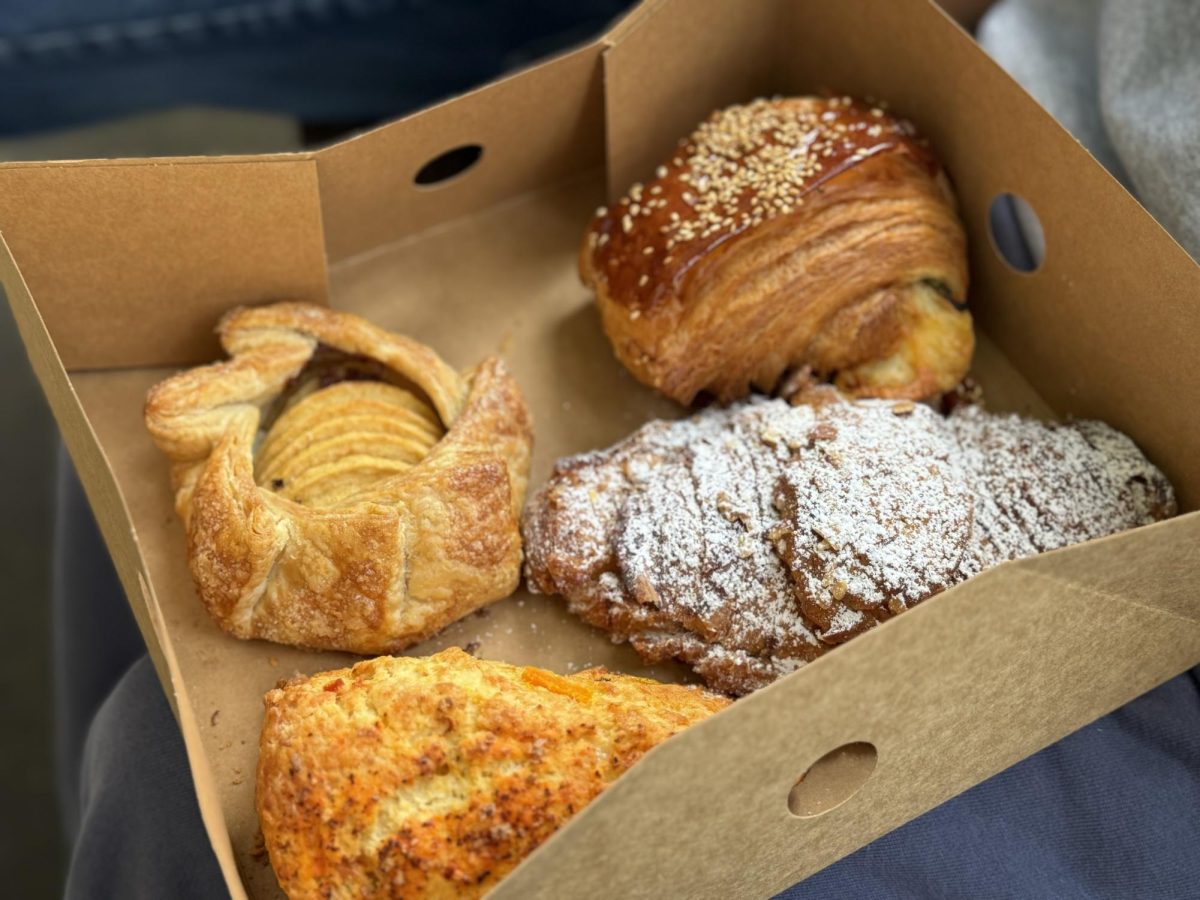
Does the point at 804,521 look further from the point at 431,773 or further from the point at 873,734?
the point at 431,773

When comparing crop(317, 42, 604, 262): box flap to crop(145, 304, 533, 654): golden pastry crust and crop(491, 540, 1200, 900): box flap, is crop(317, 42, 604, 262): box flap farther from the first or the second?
crop(491, 540, 1200, 900): box flap

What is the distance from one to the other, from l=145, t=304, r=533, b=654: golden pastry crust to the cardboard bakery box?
10 cm

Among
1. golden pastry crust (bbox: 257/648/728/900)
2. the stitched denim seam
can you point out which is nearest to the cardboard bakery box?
golden pastry crust (bbox: 257/648/728/900)

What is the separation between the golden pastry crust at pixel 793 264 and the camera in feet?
6.70

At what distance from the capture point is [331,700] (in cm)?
163

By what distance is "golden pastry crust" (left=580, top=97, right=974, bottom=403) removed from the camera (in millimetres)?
2041

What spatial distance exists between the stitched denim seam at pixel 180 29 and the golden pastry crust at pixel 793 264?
129cm

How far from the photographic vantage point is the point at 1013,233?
225 cm

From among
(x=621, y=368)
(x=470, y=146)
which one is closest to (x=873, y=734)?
(x=621, y=368)

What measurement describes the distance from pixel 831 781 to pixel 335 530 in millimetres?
799

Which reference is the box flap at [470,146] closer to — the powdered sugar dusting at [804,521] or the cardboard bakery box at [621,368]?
the cardboard bakery box at [621,368]

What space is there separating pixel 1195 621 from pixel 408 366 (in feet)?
4.13

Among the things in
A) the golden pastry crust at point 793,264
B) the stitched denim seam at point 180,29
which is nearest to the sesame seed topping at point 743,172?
the golden pastry crust at point 793,264

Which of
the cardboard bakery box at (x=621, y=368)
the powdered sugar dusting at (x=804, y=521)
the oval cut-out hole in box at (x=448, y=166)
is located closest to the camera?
the cardboard bakery box at (x=621, y=368)
